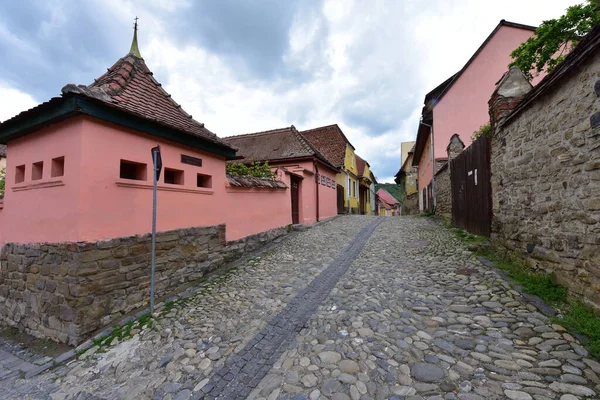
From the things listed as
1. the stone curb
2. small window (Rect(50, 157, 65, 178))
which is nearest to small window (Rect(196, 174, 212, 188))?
the stone curb

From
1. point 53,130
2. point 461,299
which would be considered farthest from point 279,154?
point 461,299

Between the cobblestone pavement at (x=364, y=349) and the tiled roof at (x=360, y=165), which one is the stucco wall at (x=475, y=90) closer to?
the cobblestone pavement at (x=364, y=349)

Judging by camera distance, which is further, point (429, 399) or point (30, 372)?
point (30, 372)

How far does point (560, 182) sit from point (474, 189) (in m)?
3.42

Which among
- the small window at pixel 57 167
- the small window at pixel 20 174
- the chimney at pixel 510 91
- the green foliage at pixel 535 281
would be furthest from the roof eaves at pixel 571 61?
the small window at pixel 20 174

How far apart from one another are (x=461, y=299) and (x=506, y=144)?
300 cm

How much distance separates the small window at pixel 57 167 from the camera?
403 centimetres

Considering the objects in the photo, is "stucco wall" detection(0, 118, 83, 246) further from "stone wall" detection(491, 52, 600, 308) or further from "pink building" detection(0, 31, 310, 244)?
"stone wall" detection(491, 52, 600, 308)

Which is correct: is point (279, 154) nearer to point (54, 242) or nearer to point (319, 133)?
point (319, 133)

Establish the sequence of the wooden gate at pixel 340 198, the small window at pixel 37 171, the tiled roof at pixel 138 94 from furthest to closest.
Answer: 1. the wooden gate at pixel 340 198
2. the small window at pixel 37 171
3. the tiled roof at pixel 138 94

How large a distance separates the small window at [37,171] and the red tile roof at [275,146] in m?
8.36

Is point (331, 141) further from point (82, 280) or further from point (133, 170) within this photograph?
point (82, 280)

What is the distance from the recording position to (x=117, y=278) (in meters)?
3.93

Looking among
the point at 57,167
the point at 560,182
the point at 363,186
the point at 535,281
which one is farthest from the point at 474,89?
the point at 57,167
